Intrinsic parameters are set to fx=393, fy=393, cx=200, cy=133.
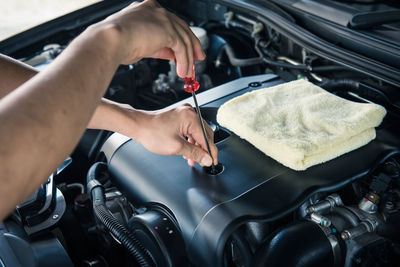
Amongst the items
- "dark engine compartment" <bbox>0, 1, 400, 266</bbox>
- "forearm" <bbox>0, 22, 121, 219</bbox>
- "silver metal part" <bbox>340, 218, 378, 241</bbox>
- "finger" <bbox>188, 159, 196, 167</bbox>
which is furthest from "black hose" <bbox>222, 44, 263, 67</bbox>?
"forearm" <bbox>0, 22, 121, 219</bbox>

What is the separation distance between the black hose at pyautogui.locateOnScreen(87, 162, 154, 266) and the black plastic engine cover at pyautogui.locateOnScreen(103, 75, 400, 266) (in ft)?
0.18

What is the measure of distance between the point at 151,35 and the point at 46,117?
24 centimetres

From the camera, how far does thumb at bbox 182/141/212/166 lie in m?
0.80

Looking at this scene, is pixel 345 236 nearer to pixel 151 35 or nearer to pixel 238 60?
pixel 151 35

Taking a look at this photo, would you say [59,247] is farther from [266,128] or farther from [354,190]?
[354,190]

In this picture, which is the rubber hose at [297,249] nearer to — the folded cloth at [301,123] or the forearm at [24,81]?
the folded cloth at [301,123]

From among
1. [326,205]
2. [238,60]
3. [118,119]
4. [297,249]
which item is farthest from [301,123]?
[238,60]

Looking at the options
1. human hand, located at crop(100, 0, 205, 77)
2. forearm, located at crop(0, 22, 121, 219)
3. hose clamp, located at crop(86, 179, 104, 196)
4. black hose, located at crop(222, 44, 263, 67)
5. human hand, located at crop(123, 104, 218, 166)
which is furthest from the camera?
black hose, located at crop(222, 44, 263, 67)

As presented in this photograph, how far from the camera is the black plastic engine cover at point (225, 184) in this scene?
28.0 inches

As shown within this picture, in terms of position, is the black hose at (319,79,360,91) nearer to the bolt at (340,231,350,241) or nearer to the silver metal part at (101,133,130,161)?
the bolt at (340,231,350,241)

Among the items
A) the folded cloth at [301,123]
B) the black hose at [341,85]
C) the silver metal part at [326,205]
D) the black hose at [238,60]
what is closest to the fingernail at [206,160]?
the folded cloth at [301,123]

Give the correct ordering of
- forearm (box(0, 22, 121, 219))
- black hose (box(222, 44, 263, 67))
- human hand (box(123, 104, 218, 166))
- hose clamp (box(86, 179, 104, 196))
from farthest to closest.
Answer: black hose (box(222, 44, 263, 67))
hose clamp (box(86, 179, 104, 196))
human hand (box(123, 104, 218, 166))
forearm (box(0, 22, 121, 219))

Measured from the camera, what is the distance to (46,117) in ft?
1.35

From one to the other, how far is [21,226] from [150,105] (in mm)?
801
